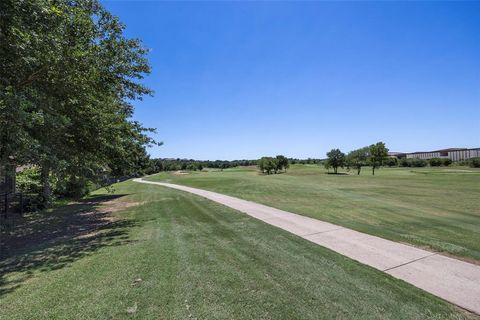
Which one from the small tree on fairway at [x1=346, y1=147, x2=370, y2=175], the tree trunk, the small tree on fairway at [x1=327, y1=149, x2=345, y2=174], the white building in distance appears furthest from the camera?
the white building in distance

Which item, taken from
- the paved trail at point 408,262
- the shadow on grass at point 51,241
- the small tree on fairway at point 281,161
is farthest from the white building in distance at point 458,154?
the shadow on grass at point 51,241

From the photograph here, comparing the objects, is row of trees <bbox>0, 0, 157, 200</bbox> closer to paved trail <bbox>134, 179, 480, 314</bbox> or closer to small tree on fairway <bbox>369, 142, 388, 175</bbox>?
paved trail <bbox>134, 179, 480, 314</bbox>

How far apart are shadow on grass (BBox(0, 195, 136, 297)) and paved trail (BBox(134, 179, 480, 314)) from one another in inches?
205

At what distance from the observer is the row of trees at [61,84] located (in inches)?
216

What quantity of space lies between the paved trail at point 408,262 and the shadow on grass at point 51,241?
520 centimetres

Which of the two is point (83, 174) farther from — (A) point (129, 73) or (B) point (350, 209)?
(B) point (350, 209)

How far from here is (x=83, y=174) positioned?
9.16 m

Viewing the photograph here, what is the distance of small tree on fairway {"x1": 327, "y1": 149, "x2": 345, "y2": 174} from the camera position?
2323 inches

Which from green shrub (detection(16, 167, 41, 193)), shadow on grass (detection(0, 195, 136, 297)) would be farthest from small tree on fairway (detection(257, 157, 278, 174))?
shadow on grass (detection(0, 195, 136, 297))

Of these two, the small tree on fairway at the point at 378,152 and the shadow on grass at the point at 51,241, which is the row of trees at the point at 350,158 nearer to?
the small tree on fairway at the point at 378,152

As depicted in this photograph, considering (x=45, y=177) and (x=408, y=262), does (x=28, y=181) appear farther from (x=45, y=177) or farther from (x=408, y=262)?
(x=408, y=262)

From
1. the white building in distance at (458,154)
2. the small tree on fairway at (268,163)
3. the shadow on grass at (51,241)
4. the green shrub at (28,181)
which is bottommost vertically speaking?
the shadow on grass at (51,241)

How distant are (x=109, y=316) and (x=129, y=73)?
9855 mm

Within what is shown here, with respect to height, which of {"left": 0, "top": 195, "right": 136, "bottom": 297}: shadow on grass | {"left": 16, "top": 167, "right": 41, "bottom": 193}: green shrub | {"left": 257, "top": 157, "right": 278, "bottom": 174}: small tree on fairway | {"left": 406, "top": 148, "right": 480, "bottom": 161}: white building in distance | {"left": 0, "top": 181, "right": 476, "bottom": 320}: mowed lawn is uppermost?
{"left": 406, "top": 148, "right": 480, "bottom": 161}: white building in distance
